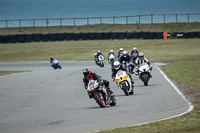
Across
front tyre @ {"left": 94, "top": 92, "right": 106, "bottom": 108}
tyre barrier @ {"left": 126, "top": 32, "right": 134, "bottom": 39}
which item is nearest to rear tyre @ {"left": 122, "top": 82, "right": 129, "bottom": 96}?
front tyre @ {"left": 94, "top": 92, "right": 106, "bottom": 108}

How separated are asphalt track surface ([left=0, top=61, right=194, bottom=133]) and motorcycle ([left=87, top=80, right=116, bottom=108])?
25 centimetres

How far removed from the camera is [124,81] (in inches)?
651

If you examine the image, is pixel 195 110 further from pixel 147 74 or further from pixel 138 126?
pixel 147 74

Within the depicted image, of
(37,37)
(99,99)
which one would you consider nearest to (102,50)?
(37,37)

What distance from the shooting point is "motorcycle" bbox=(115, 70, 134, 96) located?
16.5 metres

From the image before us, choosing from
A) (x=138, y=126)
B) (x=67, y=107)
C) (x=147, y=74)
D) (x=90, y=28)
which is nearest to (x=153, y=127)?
(x=138, y=126)

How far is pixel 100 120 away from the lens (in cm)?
1134

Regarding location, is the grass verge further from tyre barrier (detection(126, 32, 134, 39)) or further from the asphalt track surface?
the asphalt track surface

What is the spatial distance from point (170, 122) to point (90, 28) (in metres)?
61.2

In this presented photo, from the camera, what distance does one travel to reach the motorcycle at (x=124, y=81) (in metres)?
16.5

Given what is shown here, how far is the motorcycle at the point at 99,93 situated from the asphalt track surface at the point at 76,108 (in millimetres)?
251

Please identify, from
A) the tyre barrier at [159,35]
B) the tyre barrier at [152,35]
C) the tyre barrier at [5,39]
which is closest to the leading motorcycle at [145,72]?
the tyre barrier at [152,35]

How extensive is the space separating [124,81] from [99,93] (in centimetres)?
318

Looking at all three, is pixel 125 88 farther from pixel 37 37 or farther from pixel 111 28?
pixel 111 28
